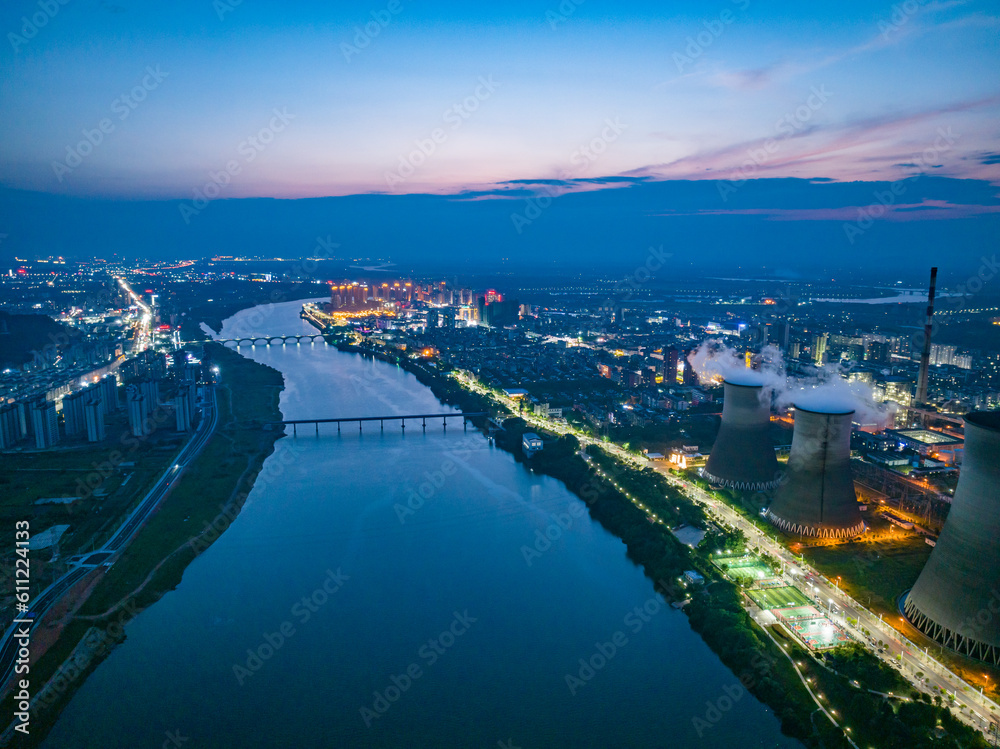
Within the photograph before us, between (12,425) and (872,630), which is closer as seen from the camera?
(872,630)

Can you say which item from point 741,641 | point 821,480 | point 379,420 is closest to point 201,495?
point 379,420

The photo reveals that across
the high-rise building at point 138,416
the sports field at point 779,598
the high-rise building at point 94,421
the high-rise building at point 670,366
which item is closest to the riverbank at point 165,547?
the high-rise building at point 138,416

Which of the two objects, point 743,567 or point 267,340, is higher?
point 743,567

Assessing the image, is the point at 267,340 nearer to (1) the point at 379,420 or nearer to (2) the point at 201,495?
(1) the point at 379,420

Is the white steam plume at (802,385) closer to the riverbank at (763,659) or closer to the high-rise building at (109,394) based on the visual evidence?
the riverbank at (763,659)

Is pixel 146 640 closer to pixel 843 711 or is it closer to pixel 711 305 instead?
pixel 843 711

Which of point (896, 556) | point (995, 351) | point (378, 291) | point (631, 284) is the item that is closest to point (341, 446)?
point (896, 556)
